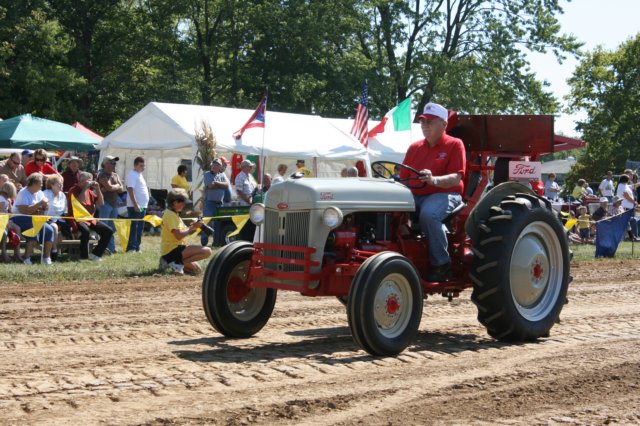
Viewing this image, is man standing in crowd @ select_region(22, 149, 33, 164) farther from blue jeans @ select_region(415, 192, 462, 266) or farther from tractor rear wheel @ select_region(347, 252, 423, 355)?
tractor rear wheel @ select_region(347, 252, 423, 355)

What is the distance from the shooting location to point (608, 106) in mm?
52500

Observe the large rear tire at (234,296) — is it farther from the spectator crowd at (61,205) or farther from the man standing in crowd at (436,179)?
the spectator crowd at (61,205)

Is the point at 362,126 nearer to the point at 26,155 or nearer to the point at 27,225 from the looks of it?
the point at 26,155

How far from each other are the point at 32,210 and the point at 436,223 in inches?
339

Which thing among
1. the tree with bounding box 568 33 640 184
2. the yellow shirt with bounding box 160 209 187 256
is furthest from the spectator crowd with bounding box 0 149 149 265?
the tree with bounding box 568 33 640 184

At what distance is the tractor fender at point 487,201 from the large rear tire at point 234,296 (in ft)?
5.72

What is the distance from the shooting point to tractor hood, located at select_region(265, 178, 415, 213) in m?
7.19

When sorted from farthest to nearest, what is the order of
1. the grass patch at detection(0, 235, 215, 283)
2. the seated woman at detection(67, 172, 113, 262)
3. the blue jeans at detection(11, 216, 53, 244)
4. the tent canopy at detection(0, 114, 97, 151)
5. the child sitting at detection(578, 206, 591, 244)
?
1. the child sitting at detection(578, 206, 591, 244)
2. the tent canopy at detection(0, 114, 97, 151)
3. the seated woman at detection(67, 172, 113, 262)
4. the blue jeans at detection(11, 216, 53, 244)
5. the grass patch at detection(0, 235, 215, 283)

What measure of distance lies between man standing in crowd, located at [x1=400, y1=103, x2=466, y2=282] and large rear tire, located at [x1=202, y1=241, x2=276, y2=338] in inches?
56.2

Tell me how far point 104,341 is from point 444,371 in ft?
9.17

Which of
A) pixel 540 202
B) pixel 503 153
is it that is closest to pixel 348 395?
pixel 540 202

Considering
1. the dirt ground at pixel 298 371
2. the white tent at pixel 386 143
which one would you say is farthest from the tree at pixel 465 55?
the dirt ground at pixel 298 371

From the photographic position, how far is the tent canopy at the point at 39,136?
21.2 metres

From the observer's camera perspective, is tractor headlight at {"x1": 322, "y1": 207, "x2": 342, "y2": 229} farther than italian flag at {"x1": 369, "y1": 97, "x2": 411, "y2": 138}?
No
